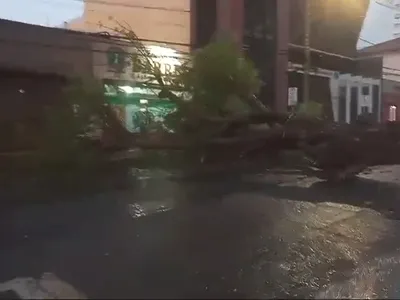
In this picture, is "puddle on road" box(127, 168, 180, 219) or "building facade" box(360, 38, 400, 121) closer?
"puddle on road" box(127, 168, 180, 219)

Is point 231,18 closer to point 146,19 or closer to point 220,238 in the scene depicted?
Answer: point 146,19

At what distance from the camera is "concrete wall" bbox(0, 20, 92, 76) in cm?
393

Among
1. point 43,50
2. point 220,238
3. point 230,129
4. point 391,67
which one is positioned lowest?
point 220,238

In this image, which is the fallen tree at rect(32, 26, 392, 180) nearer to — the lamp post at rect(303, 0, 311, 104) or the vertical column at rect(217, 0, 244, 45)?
the vertical column at rect(217, 0, 244, 45)

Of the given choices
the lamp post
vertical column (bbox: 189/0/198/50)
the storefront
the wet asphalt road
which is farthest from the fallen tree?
the lamp post

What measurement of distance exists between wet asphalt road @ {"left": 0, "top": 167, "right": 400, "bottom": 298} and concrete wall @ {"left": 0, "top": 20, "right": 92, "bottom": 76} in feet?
3.40

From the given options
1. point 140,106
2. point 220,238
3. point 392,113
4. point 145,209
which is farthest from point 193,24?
point 220,238

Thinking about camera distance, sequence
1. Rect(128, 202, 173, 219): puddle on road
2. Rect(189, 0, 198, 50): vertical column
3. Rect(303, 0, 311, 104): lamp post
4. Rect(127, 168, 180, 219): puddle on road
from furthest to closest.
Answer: Rect(189, 0, 198, 50): vertical column < Rect(303, 0, 311, 104): lamp post < Rect(127, 168, 180, 219): puddle on road < Rect(128, 202, 173, 219): puddle on road

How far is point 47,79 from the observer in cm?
406

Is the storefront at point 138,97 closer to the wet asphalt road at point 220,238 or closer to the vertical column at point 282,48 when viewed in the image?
the wet asphalt road at point 220,238

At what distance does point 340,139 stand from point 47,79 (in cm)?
214

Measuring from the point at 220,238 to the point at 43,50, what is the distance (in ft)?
10.3

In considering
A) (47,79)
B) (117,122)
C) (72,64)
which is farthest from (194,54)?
(47,79)

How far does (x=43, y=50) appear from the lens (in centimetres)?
498
